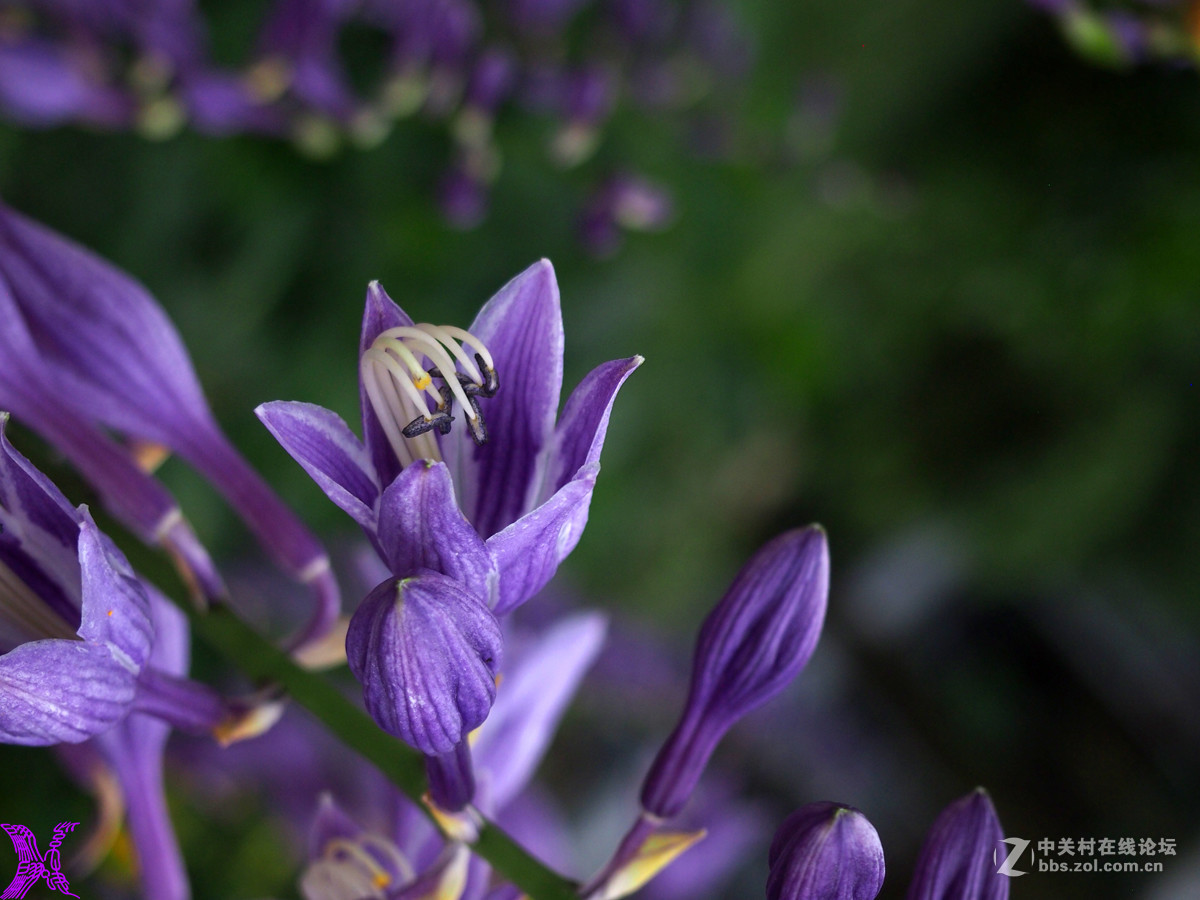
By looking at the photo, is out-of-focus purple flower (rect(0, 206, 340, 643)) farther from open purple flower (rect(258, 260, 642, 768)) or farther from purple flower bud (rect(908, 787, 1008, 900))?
purple flower bud (rect(908, 787, 1008, 900))

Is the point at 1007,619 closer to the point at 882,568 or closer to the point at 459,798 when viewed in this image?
the point at 882,568

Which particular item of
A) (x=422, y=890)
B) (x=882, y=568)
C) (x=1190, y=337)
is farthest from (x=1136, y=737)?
(x=422, y=890)

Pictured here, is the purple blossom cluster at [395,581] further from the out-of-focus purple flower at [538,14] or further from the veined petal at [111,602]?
the out-of-focus purple flower at [538,14]

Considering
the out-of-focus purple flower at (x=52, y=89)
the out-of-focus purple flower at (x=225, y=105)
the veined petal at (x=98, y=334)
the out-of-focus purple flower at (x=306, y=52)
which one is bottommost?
the veined petal at (x=98, y=334)

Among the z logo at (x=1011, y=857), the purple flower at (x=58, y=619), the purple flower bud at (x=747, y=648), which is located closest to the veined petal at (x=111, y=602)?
the purple flower at (x=58, y=619)

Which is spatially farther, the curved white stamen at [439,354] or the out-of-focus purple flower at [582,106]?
the out-of-focus purple flower at [582,106]

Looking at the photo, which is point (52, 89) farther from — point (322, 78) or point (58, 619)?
point (58, 619)
